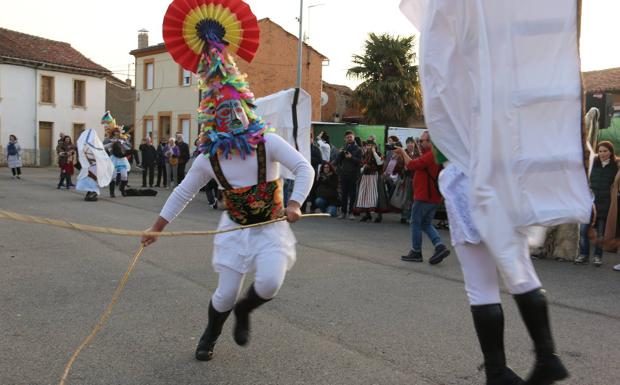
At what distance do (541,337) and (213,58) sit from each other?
8.96ft

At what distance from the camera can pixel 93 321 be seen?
5184mm

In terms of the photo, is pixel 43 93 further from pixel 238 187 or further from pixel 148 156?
pixel 238 187

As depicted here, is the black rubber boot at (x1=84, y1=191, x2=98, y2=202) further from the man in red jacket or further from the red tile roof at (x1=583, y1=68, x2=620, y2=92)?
the red tile roof at (x1=583, y1=68, x2=620, y2=92)

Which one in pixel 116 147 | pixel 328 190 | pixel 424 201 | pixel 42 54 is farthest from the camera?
pixel 42 54

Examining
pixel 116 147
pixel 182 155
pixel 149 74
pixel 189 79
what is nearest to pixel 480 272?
pixel 116 147

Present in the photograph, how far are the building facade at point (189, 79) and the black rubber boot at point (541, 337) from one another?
1337 inches

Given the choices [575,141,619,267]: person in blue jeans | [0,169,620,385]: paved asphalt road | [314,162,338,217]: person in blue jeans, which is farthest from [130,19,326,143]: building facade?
[0,169,620,385]: paved asphalt road

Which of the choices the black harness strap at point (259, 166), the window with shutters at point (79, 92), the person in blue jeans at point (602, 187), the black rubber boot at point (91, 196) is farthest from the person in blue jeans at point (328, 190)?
the window with shutters at point (79, 92)

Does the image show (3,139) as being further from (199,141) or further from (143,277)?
(199,141)

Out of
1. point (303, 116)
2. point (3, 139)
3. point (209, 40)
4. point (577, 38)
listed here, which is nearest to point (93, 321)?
point (209, 40)

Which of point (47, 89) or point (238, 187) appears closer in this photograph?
point (238, 187)

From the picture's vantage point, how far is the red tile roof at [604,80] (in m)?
27.0

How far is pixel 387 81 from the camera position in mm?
35406

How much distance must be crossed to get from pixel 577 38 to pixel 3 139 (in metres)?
42.6
